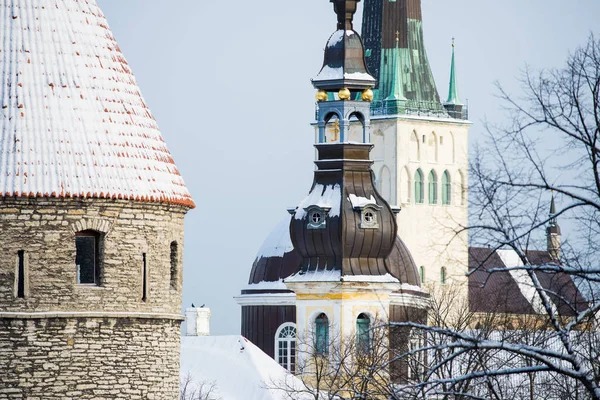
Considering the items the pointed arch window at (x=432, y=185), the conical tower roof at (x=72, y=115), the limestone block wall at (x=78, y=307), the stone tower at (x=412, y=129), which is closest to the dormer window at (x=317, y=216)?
the stone tower at (x=412, y=129)

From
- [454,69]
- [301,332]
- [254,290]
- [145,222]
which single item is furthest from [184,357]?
[454,69]

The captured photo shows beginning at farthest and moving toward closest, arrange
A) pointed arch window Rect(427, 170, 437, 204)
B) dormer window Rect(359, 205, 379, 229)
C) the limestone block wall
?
pointed arch window Rect(427, 170, 437, 204) → dormer window Rect(359, 205, 379, 229) → the limestone block wall

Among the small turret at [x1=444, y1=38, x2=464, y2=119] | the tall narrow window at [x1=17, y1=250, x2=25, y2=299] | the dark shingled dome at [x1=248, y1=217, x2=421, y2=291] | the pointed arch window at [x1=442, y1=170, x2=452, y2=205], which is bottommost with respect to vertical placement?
the tall narrow window at [x1=17, y1=250, x2=25, y2=299]

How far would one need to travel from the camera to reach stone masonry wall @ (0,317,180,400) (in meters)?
32.2

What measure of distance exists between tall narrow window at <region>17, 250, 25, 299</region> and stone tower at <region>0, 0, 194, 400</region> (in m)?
0.01

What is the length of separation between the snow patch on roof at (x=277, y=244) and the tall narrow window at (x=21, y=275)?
6549 cm

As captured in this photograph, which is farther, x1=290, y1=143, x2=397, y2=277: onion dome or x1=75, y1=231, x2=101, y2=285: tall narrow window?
Answer: x1=290, y1=143, x2=397, y2=277: onion dome

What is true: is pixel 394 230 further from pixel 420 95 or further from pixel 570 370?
pixel 570 370

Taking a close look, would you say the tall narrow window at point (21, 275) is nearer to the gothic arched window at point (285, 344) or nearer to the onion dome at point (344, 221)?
the onion dome at point (344, 221)

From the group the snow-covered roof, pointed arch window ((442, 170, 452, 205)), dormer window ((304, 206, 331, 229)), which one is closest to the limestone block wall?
the snow-covered roof

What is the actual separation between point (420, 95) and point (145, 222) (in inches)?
3420

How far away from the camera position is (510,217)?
21.9m

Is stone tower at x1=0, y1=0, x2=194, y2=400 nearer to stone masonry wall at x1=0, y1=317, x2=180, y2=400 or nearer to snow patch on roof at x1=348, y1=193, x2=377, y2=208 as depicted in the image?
stone masonry wall at x1=0, y1=317, x2=180, y2=400

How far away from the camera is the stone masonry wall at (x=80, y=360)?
32250 mm
